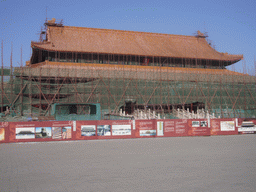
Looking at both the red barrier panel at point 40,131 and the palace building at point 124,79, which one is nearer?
the red barrier panel at point 40,131

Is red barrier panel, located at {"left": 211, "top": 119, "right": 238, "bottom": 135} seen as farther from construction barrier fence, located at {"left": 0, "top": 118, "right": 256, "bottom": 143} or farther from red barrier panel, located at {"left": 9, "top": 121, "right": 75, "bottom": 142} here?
red barrier panel, located at {"left": 9, "top": 121, "right": 75, "bottom": 142}

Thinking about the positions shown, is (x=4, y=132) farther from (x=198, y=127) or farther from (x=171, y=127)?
(x=198, y=127)

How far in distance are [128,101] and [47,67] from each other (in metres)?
8.73

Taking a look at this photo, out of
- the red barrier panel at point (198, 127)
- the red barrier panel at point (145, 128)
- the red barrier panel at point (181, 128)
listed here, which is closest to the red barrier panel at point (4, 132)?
the red barrier panel at point (145, 128)

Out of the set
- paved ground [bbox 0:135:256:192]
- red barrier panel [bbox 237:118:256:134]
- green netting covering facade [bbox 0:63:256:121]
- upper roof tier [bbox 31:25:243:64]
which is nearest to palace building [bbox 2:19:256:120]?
green netting covering facade [bbox 0:63:256:121]

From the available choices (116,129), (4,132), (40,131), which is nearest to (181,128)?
(116,129)

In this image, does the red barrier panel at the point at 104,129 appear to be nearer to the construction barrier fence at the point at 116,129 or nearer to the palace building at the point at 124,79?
the construction barrier fence at the point at 116,129

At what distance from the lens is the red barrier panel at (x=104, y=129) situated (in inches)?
751

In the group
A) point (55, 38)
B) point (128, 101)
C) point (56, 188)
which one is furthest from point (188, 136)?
point (55, 38)

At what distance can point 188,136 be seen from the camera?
2119cm

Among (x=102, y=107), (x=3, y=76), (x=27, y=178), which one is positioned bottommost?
(x=27, y=178)

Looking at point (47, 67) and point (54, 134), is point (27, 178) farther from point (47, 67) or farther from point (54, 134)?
point (47, 67)

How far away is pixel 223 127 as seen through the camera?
2195cm

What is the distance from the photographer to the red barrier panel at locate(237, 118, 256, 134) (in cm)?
2239
